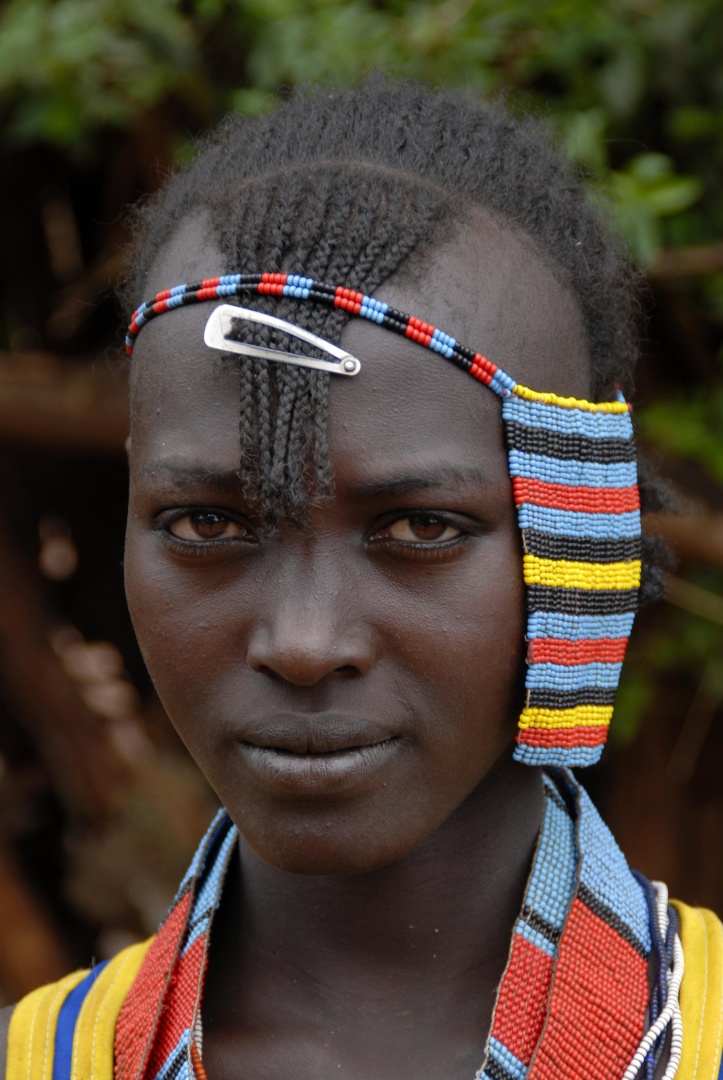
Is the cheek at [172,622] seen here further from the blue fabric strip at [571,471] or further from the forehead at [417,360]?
the blue fabric strip at [571,471]

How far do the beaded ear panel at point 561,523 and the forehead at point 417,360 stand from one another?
23mm

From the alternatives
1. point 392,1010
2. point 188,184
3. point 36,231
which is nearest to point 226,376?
point 188,184

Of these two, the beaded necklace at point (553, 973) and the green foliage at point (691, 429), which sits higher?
the green foliage at point (691, 429)

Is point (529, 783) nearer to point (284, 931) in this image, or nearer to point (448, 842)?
point (448, 842)

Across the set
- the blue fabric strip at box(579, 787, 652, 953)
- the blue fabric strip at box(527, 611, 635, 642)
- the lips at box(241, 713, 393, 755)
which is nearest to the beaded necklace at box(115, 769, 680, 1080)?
the blue fabric strip at box(579, 787, 652, 953)

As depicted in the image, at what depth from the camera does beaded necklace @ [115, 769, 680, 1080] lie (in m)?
1.71

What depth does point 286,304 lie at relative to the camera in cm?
160

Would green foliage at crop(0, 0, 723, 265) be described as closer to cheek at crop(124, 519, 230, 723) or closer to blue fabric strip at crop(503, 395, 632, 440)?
blue fabric strip at crop(503, 395, 632, 440)

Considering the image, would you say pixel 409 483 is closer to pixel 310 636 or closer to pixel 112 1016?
pixel 310 636

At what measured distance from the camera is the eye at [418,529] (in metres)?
1.61

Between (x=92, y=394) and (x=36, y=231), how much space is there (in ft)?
2.90

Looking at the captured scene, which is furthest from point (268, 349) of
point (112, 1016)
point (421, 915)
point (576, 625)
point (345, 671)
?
point (112, 1016)

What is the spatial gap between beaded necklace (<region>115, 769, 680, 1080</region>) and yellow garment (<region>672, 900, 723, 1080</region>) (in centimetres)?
3

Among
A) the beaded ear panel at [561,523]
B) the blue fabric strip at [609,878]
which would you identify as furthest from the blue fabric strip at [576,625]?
the blue fabric strip at [609,878]
